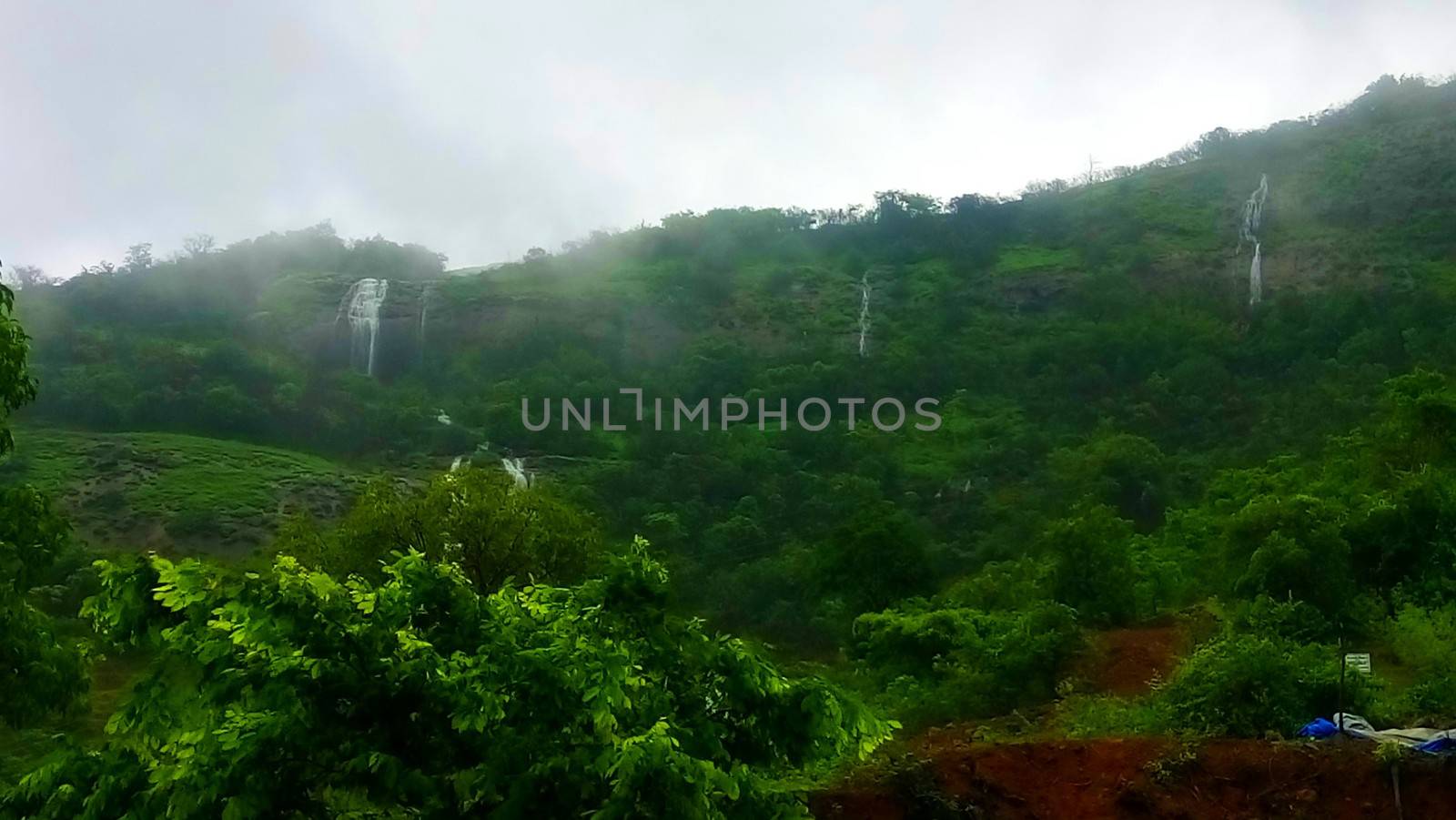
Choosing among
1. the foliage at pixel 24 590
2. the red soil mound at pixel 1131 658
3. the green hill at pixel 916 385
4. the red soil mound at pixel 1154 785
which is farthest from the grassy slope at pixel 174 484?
the red soil mound at pixel 1154 785

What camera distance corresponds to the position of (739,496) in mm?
45875

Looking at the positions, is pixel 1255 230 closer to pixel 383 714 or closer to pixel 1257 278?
pixel 1257 278

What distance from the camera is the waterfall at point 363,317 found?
233ft

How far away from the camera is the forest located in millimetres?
4500

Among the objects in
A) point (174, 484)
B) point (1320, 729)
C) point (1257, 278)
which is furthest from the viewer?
point (1257, 278)

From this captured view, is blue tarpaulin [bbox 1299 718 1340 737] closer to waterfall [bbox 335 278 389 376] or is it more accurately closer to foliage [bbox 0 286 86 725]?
foliage [bbox 0 286 86 725]

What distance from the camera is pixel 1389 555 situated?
54.5 feet

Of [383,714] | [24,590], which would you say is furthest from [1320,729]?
[24,590]

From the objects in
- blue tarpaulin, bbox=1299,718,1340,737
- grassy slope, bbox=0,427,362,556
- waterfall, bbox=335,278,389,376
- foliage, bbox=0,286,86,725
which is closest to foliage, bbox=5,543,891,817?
foliage, bbox=0,286,86,725

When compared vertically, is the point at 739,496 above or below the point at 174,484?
below

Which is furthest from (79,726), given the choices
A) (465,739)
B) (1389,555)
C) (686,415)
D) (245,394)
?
(245,394)

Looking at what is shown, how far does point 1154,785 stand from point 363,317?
70574 mm

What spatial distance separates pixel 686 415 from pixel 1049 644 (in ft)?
138

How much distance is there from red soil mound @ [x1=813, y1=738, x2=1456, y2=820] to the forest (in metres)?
0.24
